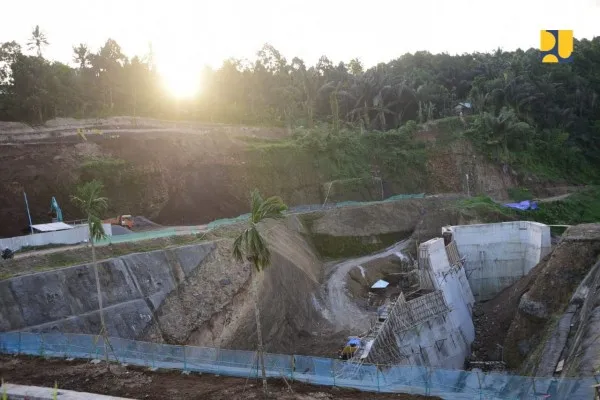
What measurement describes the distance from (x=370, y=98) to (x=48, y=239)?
57.0 metres

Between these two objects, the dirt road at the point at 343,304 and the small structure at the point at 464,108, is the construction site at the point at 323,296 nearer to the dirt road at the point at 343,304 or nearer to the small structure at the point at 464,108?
the dirt road at the point at 343,304

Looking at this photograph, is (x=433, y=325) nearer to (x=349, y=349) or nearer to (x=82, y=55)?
(x=349, y=349)

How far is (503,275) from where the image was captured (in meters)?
49.8

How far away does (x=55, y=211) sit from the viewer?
44.4 metres

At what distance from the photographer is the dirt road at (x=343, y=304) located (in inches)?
1506

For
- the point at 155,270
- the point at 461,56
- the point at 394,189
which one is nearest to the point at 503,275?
the point at 394,189

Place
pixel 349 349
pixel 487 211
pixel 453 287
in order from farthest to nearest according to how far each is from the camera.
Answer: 1. pixel 487 211
2. pixel 453 287
3. pixel 349 349

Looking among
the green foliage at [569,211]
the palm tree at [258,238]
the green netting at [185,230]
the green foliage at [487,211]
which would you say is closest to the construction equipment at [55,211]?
the green netting at [185,230]

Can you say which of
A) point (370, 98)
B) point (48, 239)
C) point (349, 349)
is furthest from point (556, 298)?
point (370, 98)

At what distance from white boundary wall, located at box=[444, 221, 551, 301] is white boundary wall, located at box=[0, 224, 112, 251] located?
32.3 metres

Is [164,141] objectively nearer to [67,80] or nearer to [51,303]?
[67,80]

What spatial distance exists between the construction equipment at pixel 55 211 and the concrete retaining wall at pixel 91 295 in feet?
42.9

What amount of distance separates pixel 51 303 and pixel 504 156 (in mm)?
62867

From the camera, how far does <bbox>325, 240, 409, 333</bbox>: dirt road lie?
38.2 metres
